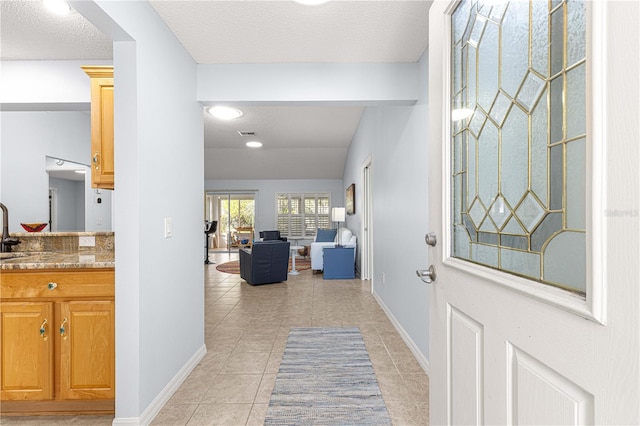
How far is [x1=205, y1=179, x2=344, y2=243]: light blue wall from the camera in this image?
980 cm

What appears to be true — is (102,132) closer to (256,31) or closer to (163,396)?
(256,31)

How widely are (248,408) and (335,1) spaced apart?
2.49m

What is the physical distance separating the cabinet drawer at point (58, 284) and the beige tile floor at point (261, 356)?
742 millimetres

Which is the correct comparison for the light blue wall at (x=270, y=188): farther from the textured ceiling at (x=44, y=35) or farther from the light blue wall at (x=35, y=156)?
the textured ceiling at (x=44, y=35)

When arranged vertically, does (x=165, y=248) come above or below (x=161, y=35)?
below

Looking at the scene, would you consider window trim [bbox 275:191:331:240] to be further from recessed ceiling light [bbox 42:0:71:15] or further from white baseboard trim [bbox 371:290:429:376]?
recessed ceiling light [bbox 42:0:71:15]

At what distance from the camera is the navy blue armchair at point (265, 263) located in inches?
206

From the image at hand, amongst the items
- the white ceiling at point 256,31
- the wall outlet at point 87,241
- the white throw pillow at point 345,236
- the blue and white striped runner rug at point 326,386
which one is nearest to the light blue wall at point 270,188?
the white throw pillow at point 345,236

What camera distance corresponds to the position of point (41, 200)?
11.1 feet

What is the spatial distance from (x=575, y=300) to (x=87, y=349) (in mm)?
2256

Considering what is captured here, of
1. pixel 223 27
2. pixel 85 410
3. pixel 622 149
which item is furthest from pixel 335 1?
pixel 85 410

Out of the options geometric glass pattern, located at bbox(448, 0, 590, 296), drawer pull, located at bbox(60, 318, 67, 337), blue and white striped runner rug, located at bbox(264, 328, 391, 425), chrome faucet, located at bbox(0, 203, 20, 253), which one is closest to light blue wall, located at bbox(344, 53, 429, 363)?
blue and white striped runner rug, located at bbox(264, 328, 391, 425)

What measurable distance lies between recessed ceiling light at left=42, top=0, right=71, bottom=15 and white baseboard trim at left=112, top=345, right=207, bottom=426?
2.39m

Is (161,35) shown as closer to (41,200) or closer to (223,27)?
(223,27)
